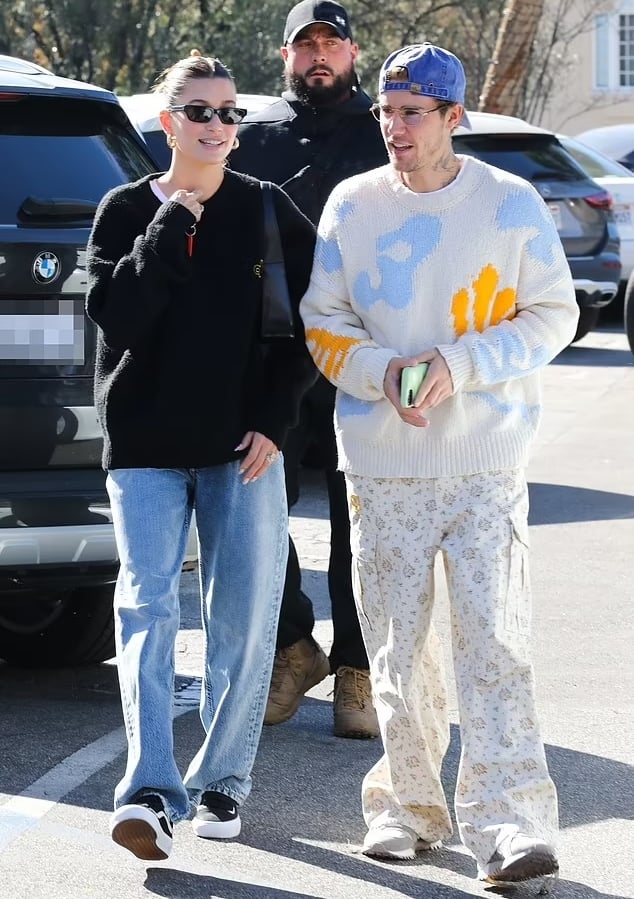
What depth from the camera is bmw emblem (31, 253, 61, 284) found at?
189 inches

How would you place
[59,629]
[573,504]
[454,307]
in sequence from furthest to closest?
[573,504], [59,629], [454,307]

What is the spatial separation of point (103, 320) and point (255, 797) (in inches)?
54.5

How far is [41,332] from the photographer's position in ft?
15.8

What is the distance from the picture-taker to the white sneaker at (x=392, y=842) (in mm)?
3965

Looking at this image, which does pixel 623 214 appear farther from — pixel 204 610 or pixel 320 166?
pixel 204 610

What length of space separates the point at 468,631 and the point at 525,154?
10323 mm

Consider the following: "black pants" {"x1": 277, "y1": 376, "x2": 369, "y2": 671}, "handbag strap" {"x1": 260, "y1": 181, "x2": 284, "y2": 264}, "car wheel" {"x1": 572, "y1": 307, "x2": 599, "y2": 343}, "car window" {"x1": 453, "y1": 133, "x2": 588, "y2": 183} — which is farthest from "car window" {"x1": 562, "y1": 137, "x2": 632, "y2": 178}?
"handbag strap" {"x1": 260, "y1": 181, "x2": 284, "y2": 264}

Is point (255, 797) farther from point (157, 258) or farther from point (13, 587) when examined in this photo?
point (157, 258)

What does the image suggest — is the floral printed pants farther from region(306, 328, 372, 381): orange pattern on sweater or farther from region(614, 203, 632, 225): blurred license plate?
region(614, 203, 632, 225): blurred license plate

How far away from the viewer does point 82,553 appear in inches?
188

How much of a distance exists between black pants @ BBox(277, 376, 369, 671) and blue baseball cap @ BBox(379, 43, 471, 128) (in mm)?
1297

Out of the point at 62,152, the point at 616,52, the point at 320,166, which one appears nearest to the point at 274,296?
the point at 320,166

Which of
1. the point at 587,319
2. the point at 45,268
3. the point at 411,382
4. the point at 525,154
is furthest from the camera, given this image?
the point at 587,319

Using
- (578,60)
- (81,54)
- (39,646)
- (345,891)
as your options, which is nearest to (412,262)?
(345,891)
